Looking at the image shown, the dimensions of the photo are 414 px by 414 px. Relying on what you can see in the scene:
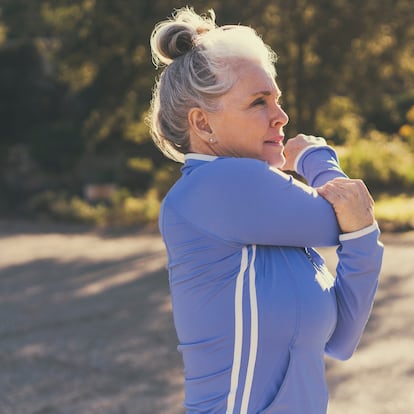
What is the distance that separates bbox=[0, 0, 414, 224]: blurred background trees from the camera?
10508 millimetres

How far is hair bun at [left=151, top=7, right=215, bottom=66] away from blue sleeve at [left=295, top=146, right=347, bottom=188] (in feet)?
1.18

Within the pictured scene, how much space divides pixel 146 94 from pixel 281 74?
6.52 ft

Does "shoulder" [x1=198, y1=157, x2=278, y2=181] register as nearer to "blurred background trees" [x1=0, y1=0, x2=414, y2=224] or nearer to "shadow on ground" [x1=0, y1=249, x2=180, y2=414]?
"shadow on ground" [x1=0, y1=249, x2=180, y2=414]

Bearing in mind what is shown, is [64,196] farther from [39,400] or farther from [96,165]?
[39,400]

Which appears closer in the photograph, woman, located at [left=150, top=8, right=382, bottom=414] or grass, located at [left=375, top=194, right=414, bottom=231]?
woman, located at [left=150, top=8, right=382, bottom=414]

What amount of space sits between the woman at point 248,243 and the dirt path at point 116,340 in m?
2.82

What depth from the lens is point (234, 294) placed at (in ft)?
5.23

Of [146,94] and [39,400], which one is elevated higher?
[146,94]

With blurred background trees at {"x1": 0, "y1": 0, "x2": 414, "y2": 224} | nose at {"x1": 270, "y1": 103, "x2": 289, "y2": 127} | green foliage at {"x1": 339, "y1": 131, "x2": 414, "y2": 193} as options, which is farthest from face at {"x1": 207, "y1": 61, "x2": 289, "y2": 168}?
green foliage at {"x1": 339, "y1": 131, "x2": 414, "y2": 193}

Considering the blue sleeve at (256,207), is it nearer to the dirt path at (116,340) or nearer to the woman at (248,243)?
the woman at (248,243)

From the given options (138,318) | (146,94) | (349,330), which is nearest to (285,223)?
(349,330)

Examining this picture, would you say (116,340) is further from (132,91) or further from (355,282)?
(132,91)

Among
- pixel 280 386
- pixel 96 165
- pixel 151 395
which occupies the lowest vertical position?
pixel 280 386

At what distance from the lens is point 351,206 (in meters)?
1.60
